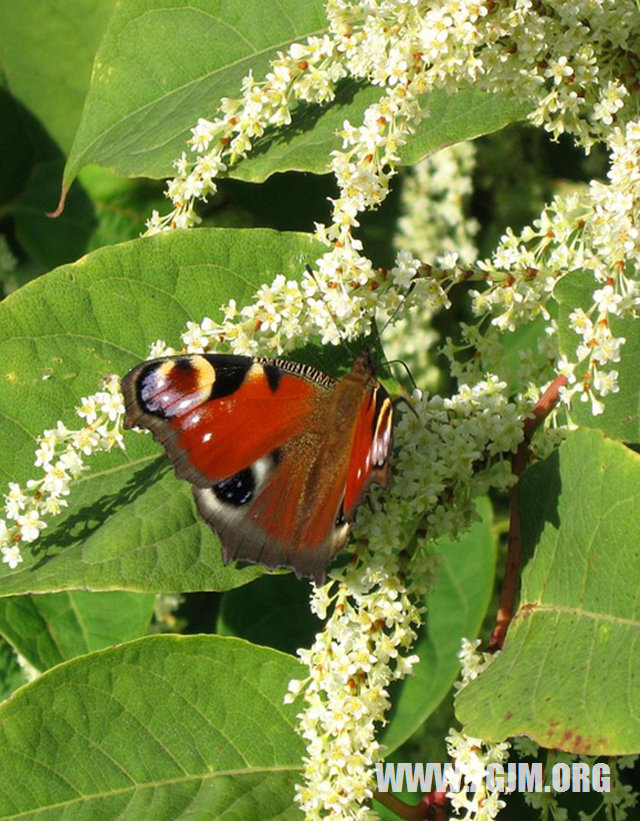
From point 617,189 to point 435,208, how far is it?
1.45 m

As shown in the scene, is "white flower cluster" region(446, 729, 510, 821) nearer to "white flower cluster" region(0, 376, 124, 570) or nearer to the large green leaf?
"white flower cluster" region(0, 376, 124, 570)

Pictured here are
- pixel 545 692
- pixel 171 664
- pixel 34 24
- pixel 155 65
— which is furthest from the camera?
pixel 34 24

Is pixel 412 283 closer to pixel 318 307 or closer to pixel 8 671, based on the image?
pixel 318 307

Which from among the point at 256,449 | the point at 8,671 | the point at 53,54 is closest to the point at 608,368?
the point at 256,449

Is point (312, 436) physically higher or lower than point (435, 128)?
lower

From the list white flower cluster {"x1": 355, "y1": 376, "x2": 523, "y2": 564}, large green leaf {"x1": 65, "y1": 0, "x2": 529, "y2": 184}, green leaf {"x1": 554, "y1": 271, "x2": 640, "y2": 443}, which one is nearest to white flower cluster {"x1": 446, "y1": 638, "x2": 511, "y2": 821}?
white flower cluster {"x1": 355, "y1": 376, "x2": 523, "y2": 564}

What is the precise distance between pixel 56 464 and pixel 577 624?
2.40 ft

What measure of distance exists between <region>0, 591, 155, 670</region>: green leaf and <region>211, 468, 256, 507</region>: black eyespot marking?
73 cm

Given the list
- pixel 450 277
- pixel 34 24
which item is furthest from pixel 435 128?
pixel 34 24

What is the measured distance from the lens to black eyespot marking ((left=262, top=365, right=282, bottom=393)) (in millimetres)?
1486

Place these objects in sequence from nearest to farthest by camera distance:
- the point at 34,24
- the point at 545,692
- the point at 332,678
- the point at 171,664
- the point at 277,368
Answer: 1. the point at 545,692
2. the point at 332,678
3. the point at 277,368
4. the point at 171,664
5. the point at 34,24

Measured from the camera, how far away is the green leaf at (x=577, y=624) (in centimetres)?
120

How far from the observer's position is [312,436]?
153 cm

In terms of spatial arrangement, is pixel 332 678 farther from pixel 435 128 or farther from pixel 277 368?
pixel 435 128
